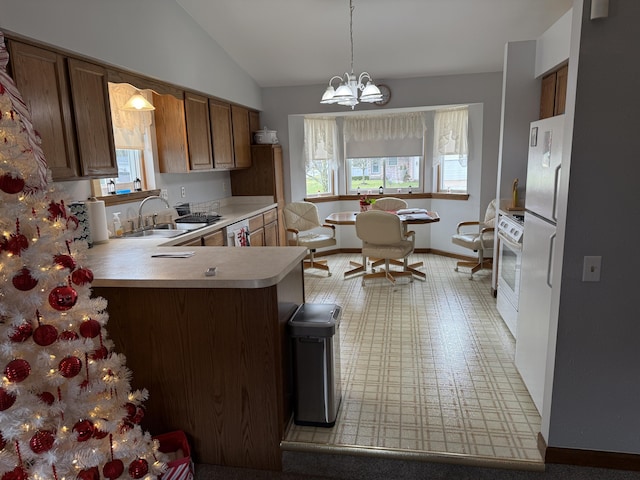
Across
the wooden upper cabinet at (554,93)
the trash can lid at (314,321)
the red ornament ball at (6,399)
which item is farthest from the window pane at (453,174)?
the red ornament ball at (6,399)

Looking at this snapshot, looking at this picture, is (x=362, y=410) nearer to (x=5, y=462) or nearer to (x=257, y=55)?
(x=5, y=462)

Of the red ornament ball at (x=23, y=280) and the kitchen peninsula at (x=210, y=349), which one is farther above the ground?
the red ornament ball at (x=23, y=280)

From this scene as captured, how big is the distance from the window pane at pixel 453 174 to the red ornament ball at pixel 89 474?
558 cm

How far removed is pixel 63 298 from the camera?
53.2 inches

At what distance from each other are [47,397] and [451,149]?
18.7ft

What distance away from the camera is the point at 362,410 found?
2.47 meters

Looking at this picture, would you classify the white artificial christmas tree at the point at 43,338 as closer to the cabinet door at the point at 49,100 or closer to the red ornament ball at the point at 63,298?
the red ornament ball at the point at 63,298

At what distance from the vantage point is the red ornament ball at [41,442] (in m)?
1.30

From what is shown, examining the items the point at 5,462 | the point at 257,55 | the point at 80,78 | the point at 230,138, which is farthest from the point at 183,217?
the point at 5,462

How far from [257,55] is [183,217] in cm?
215

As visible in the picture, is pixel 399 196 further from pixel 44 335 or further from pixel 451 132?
pixel 44 335

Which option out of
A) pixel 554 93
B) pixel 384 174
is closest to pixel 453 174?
pixel 384 174

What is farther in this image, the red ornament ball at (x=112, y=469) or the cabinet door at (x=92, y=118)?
the cabinet door at (x=92, y=118)

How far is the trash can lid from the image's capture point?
2154 mm
